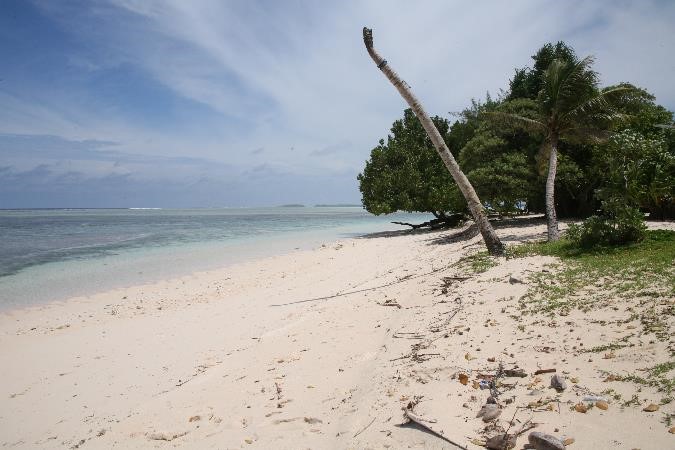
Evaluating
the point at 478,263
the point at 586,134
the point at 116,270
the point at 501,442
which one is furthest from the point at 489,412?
the point at 116,270

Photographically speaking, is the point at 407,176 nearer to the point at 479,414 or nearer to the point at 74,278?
the point at 74,278

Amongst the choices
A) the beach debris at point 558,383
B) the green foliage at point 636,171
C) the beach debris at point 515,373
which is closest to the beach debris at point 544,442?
the beach debris at point 558,383

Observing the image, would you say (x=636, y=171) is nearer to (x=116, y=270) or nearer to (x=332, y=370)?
(x=332, y=370)

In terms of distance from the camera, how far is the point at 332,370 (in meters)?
5.36

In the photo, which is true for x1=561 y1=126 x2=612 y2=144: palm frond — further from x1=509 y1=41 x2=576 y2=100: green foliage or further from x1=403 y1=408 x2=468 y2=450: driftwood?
x1=403 y1=408 x2=468 y2=450: driftwood

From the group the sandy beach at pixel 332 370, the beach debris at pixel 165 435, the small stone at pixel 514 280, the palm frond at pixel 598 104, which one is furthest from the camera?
the palm frond at pixel 598 104

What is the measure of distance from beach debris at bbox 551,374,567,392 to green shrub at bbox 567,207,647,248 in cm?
788

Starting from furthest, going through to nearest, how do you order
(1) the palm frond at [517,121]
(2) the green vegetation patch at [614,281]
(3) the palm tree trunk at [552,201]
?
(1) the palm frond at [517,121]
(3) the palm tree trunk at [552,201]
(2) the green vegetation patch at [614,281]

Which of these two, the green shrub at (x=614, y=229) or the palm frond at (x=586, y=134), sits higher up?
the palm frond at (x=586, y=134)

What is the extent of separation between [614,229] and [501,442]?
9.25 meters

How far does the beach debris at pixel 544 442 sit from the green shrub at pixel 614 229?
29.1 feet

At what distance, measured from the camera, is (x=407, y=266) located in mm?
13352

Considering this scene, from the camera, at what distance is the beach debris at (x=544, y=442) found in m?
2.97

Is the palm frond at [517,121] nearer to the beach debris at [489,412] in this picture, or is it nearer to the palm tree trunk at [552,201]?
the palm tree trunk at [552,201]
